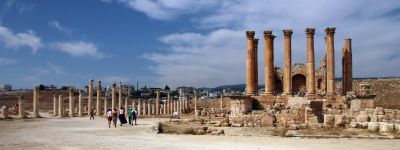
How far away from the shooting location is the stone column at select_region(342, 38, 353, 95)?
41.6 meters

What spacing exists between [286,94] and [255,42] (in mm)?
6252

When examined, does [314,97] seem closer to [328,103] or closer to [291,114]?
[328,103]

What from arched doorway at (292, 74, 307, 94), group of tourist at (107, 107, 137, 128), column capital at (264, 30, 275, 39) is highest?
column capital at (264, 30, 275, 39)

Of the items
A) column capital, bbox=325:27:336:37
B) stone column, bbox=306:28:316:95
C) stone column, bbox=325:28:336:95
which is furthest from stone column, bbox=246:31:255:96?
stone column, bbox=325:28:336:95

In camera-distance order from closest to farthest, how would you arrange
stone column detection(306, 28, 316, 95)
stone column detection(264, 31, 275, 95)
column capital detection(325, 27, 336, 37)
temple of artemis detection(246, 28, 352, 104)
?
temple of artemis detection(246, 28, 352, 104) → stone column detection(306, 28, 316, 95) → stone column detection(264, 31, 275, 95) → column capital detection(325, 27, 336, 37)

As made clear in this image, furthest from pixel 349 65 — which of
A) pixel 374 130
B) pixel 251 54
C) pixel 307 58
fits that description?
pixel 374 130

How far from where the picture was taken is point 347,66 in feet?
137

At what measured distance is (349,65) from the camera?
4172cm

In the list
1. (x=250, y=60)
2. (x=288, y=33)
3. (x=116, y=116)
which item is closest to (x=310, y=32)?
(x=288, y=33)

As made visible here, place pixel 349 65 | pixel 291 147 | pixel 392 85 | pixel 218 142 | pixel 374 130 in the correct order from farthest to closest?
pixel 392 85
pixel 349 65
pixel 374 130
pixel 218 142
pixel 291 147

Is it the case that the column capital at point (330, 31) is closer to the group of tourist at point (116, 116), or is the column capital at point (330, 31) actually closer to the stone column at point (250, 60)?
the stone column at point (250, 60)

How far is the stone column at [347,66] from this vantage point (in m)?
41.6

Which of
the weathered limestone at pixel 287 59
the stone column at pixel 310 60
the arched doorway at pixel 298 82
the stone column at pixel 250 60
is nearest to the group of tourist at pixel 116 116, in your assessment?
the stone column at pixel 250 60

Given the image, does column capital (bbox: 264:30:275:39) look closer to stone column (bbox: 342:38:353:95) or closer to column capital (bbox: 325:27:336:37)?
column capital (bbox: 325:27:336:37)
